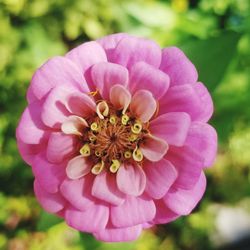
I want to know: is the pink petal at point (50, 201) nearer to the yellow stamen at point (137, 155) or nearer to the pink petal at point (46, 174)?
the pink petal at point (46, 174)

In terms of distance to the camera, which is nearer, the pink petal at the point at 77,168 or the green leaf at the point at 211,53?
the pink petal at the point at 77,168

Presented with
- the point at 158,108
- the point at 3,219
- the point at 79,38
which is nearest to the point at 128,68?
the point at 158,108

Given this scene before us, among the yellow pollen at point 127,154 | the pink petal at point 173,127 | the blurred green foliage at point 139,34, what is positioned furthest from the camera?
the blurred green foliage at point 139,34

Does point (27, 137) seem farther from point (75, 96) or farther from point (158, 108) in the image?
point (158, 108)

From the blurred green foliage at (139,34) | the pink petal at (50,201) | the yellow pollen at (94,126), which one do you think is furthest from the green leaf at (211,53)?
the pink petal at (50,201)

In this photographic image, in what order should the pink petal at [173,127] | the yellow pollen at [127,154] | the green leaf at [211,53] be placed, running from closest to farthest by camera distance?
the pink petal at [173,127], the yellow pollen at [127,154], the green leaf at [211,53]

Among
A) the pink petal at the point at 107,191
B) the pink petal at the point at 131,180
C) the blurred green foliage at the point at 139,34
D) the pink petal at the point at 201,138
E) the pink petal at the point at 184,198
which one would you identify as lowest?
the blurred green foliage at the point at 139,34

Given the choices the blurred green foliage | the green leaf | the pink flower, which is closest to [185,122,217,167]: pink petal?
the pink flower
